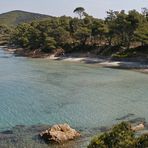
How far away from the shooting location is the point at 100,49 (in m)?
95.9

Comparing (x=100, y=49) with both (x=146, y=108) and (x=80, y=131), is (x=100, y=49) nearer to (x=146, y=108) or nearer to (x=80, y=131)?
(x=146, y=108)

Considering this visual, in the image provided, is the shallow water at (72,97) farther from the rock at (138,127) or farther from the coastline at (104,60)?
the coastline at (104,60)

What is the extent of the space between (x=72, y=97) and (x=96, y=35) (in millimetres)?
53456

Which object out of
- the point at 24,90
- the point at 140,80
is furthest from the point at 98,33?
the point at 24,90

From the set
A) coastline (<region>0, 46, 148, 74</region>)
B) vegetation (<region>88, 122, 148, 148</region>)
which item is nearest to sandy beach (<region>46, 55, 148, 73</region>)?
coastline (<region>0, 46, 148, 74</region>)

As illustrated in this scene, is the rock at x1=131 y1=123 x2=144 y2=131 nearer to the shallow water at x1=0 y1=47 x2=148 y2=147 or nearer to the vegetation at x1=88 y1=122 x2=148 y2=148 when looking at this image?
the shallow water at x1=0 y1=47 x2=148 y2=147

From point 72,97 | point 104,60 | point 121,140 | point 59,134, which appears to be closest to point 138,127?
point 59,134

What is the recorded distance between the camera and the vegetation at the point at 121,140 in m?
18.8

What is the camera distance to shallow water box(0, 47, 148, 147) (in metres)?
38.1

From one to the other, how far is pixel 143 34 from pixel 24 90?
36.6 m

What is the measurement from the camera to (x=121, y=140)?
1928 centimetres

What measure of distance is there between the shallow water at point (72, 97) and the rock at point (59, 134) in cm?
342

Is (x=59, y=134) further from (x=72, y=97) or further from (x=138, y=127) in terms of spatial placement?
(x=72, y=97)

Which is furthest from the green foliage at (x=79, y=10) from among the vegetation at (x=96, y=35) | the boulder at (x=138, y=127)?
the boulder at (x=138, y=127)
